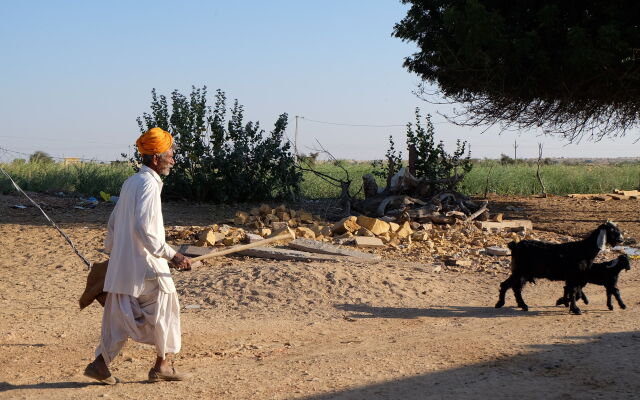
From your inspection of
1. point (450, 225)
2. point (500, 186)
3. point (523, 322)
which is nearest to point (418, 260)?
point (450, 225)

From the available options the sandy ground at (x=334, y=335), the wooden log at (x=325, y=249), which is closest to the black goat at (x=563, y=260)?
the sandy ground at (x=334, y=335)

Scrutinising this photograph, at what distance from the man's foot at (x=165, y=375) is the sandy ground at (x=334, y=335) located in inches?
1.9

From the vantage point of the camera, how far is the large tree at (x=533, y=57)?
15.0m

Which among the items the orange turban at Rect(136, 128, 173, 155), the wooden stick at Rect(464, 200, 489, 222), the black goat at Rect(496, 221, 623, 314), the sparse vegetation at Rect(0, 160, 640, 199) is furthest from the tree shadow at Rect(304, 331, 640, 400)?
the sparse vegetation at Rect(0, 160, 640, 199)

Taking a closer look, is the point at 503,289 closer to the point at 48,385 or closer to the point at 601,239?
the point at 601,239

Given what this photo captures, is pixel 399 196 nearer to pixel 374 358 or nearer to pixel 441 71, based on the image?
pixel 441 71

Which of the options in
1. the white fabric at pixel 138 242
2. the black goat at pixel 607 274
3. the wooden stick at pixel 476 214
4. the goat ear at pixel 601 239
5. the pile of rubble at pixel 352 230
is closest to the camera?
the white fabric at pixel 138 242

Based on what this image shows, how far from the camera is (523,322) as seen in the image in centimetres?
809

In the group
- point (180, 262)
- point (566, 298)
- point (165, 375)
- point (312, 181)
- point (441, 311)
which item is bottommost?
point (165, 375)

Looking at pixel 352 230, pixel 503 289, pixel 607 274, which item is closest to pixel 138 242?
pixel 503 289

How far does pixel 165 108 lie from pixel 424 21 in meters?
6.25

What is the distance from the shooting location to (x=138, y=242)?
5.71m

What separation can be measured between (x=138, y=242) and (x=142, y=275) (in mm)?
242

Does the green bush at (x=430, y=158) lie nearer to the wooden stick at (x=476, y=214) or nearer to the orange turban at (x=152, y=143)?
the wooden stick at (x=476, y=214)
